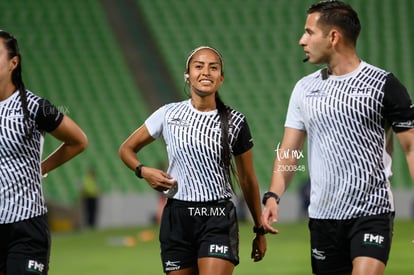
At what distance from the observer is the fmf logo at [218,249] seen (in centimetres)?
625

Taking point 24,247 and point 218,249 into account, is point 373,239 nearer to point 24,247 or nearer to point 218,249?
point 218,249

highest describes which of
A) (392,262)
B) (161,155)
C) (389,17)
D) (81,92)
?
Answer: (389,17)

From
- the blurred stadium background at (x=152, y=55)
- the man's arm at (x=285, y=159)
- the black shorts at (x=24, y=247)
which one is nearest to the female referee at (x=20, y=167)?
the black shorts at (x=24, y=247)

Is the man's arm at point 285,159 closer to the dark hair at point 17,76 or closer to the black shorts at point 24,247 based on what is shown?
the black shorts at point 24,247

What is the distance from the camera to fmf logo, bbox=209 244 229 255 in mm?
6254

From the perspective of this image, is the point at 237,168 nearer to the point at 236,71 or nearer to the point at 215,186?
the point at 215,186

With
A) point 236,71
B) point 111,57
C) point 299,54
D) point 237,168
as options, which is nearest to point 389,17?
point 299,54

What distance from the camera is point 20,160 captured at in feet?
18.8

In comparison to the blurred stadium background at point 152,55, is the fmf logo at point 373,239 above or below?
A: below

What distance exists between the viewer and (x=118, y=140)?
24406 mm

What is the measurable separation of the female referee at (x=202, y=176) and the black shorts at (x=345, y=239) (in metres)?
0.72

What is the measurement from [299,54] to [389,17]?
2.92 metres

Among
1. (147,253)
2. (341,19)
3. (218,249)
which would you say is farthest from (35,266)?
(147,253)

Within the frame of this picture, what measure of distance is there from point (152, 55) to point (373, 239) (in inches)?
853
